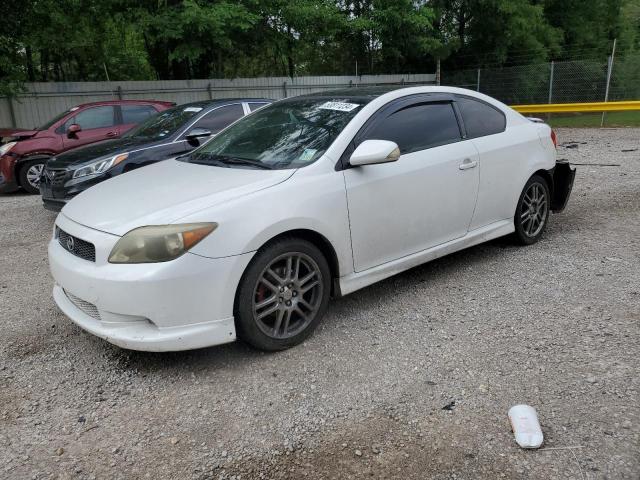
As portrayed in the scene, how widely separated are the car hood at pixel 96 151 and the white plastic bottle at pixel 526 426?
5630 millimetres

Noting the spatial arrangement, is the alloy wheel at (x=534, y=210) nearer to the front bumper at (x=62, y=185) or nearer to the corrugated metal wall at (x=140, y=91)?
the front bumper at (x=62, y=185)

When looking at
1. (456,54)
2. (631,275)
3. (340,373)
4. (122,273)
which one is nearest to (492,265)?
(631,275)

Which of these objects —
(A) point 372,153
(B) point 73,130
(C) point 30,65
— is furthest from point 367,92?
(C) point 30,65

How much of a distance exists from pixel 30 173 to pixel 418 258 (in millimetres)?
8152

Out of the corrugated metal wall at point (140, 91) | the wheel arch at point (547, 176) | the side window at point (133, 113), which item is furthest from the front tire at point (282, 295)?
the corrugated metal wall at point (140, 91)

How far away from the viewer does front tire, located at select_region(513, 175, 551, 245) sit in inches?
202

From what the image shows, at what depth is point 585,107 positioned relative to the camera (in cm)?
1692

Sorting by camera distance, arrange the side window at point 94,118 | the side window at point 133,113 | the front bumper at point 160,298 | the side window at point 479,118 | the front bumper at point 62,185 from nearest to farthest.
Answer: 1. the front bumper at point 160,298
2. the side window at point 479,118
3. the front bumper at point 62,185
4. the side window at point 94,118
5. the side window at point 133,113

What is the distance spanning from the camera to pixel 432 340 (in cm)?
352

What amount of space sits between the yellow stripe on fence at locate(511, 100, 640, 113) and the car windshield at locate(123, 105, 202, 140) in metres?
13.6

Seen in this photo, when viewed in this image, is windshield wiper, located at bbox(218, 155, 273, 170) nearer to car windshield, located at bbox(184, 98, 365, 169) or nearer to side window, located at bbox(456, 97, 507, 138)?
car windshield, located at bbox(184, 98, 365, 169)

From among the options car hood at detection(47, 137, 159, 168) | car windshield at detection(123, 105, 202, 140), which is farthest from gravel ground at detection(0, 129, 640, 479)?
car windshield at detection(123, 105, 202, 140)

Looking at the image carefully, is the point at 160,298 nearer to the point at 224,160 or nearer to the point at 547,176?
the point at 224,160

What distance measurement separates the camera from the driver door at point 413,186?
12.2ft
